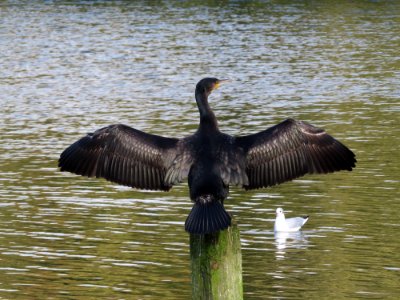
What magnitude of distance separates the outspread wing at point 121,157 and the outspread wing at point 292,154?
0.84m

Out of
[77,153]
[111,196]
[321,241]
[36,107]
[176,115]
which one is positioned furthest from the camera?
[36,107]

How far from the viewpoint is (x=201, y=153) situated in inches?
417

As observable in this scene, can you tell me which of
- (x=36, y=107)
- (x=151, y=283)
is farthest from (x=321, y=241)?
(x=36, y=107)

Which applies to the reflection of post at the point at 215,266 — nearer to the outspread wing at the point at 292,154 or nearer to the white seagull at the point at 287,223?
the outspread wing at the point at 292,154

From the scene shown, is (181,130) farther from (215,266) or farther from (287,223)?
(215,266)

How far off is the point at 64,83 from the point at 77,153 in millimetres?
25908

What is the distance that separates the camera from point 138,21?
2253 inches

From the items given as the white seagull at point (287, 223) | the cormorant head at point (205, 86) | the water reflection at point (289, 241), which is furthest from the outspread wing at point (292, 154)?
the white seagull at point (287, 223)

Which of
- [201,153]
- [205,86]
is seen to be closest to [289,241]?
[205,86]

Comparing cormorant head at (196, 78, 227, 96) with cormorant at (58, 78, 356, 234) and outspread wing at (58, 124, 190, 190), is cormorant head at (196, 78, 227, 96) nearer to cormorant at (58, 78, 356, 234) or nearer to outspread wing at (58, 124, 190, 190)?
cormorant at (58, 78, 356, 234)

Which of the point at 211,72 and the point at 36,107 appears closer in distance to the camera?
the point at 36,107

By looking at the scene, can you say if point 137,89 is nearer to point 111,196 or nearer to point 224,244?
point 111,196

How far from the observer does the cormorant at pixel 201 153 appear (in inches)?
422

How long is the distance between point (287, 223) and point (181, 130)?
390 inches
